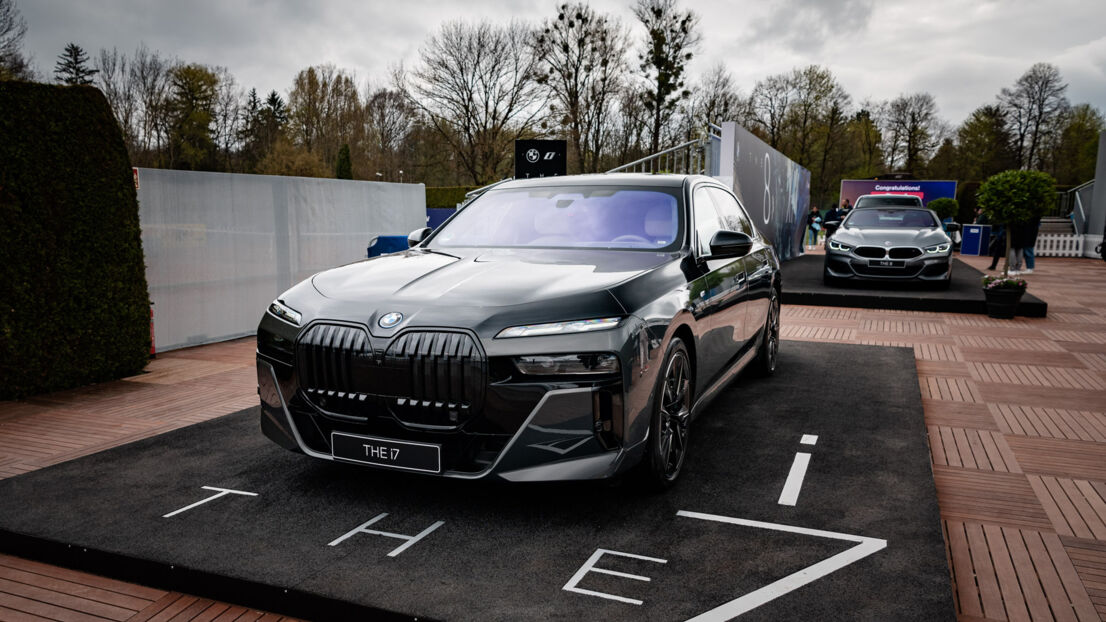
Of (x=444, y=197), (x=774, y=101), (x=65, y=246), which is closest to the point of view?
(x=65, y=246)

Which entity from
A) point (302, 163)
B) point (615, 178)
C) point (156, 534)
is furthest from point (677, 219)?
point (302, 163)

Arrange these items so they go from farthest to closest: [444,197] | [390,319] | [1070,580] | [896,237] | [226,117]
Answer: [226,117] → [444,197] → [896,237] → [390,319] → [1070,580]

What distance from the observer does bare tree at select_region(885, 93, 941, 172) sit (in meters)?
56.2

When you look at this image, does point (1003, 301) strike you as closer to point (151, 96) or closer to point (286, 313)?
point (286, 313)

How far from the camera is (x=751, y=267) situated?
563 cm

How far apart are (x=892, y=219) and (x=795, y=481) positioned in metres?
11.7

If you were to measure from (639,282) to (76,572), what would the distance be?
2.80 m

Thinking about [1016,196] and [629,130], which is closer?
[1016,196]

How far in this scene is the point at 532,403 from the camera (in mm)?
3146

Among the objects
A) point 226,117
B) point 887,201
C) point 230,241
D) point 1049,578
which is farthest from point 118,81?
point 1049,578

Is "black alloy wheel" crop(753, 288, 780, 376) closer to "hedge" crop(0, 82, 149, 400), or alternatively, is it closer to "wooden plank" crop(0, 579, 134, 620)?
"wooden plank" crop(0, 579, 134, 620)

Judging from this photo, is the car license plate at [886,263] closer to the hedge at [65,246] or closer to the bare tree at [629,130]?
the hedge at [65,246]

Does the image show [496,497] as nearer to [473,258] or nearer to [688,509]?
[688,509]

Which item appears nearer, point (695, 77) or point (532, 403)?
point (532, 403)
